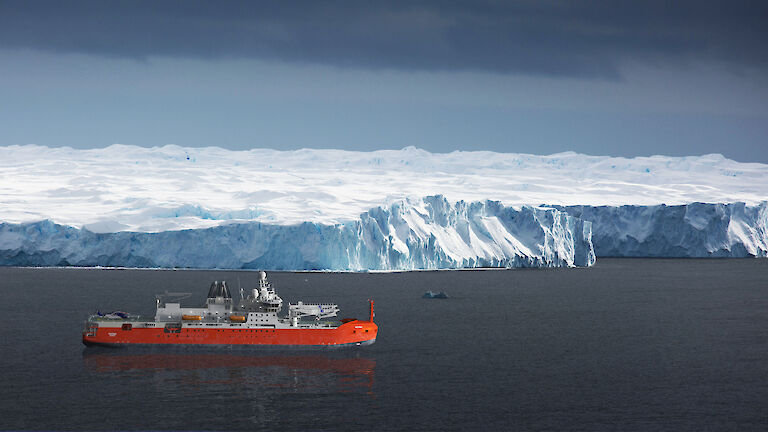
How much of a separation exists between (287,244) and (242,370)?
164ft

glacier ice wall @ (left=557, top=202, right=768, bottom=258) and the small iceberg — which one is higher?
glacier ice wall @ (left=557, top=202, right=768, bottom=258)

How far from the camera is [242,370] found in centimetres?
3409

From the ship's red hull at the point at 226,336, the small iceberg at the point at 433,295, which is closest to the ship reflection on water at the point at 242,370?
the ship's red hull at the point at 226,336

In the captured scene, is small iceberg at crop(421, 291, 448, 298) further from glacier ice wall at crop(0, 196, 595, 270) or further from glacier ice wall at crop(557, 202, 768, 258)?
glacier ice wall at crop(557, 202, 768, 258)

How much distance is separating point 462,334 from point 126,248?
50479 mm

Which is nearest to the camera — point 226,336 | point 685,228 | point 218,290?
point 226,336

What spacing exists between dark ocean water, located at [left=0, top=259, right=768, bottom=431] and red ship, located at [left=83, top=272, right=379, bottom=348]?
0.61m

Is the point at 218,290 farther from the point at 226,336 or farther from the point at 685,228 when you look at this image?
the point at 685,228

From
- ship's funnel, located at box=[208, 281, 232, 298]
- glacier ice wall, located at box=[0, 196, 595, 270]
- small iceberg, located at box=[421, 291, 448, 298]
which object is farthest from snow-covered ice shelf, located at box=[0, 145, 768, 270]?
ship's funnel, located at box=[208, 281, 232, 298]

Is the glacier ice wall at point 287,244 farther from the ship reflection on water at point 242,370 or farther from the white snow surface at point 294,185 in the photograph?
the ship reflection on water at point 242,370

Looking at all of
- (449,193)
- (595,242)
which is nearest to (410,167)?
(449,193)

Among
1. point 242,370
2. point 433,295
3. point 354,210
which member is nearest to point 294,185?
point 354,210

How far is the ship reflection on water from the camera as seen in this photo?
101 ft

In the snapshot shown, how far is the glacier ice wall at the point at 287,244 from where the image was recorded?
8369 cm
